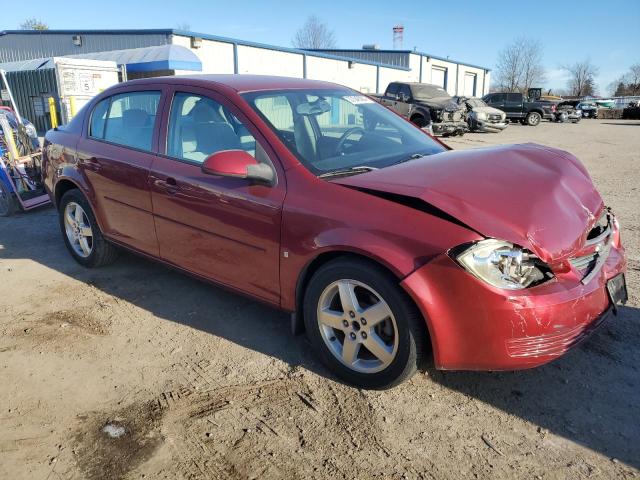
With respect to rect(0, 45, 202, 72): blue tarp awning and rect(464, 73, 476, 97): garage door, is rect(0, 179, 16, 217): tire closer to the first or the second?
rect(0, 45, 202, 72): blue tarp awning

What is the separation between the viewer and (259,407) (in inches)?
110

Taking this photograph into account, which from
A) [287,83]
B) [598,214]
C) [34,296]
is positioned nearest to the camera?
[598,214]

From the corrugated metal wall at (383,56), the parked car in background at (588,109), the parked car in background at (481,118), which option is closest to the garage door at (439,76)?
the corrugated metal wall at (383,56)

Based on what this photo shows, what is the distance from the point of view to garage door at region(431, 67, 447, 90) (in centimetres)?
4266

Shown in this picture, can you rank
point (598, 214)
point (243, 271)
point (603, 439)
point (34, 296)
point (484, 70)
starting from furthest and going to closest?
point (484, 70), point (34, 296), point (243, 271), point (598, 214), point (603, 439)

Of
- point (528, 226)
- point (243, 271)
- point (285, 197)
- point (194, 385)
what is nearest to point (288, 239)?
point (285, 197)

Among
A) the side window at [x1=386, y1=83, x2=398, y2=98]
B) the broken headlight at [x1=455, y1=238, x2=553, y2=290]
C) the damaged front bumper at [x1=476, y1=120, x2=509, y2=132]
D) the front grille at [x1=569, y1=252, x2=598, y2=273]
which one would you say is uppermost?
the side window at [x1=386, y1=83, x2=398, y2=98]

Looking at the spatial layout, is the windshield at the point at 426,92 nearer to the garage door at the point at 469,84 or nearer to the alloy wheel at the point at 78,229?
the alloy wheel at the point at 78,229

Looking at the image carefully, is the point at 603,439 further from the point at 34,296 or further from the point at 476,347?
the point at 34,296

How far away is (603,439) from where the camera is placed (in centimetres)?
250

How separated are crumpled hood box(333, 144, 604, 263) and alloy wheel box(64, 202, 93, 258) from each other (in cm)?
292

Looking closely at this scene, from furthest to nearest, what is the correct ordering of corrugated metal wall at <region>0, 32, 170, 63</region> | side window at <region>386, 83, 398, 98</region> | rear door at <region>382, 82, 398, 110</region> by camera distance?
side window at <region>386, 83, 398, 98</region> < rear door at <region>382, 82, 398, 110</region> < corrugated metal wall at <region>0, 32, 170, 63</region>

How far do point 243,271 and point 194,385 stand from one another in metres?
0.76

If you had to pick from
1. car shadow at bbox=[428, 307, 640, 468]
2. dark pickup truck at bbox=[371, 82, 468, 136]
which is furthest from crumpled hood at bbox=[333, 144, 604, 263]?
dark pickup truck at bbox=[371, 82, 468, 136]
